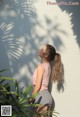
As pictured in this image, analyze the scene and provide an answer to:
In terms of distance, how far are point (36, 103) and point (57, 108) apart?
73 cm

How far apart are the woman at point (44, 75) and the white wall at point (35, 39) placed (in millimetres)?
282

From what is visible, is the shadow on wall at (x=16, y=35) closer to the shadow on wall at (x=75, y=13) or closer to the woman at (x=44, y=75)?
the woman at (x=44, y=75)

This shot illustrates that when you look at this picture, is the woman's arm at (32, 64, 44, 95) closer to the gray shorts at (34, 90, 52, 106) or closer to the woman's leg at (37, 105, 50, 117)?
the gray shorts at (34, 90, 52, 106)

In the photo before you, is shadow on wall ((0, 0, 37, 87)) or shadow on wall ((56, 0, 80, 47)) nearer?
shadow on wall ((0, 0, 37, 87))

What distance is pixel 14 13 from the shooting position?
5.89 meters

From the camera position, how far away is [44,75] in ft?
18.5

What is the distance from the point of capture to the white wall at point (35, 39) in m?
5.89

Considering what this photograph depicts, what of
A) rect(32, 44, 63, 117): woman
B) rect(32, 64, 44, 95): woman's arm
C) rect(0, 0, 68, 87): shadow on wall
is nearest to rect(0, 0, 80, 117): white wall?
rect(0, 0, 68, 87): shadow on wall

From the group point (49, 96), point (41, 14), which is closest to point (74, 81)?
point (49, 96)

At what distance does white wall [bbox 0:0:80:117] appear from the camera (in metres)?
5.89

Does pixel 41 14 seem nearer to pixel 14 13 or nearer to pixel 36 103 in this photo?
pixel 14 13

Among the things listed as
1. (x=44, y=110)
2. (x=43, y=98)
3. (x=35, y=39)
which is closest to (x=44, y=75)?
(x=43, y=98)

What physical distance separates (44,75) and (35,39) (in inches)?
27.2

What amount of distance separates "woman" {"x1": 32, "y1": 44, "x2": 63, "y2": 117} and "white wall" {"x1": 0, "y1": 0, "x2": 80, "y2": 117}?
282mm
